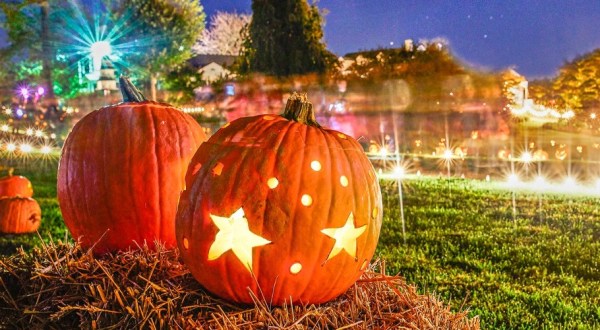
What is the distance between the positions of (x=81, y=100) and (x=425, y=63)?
923 inches

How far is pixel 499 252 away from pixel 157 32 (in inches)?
1510

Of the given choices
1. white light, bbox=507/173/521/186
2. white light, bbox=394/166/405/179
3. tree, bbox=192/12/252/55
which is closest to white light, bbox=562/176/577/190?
white light, bbox=507/173/521/186

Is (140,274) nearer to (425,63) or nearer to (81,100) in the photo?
(425,63)

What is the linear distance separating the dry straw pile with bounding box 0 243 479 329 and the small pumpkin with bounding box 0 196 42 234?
3.76m

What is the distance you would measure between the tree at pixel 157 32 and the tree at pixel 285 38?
24.2 meters

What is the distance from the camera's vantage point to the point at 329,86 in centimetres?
1791

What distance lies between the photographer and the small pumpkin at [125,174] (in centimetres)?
320

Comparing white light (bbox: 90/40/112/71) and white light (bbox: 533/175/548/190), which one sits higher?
white light (bbox: 90/40/112/71)

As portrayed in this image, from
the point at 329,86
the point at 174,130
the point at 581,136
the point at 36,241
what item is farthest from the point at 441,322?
the point at 329,86

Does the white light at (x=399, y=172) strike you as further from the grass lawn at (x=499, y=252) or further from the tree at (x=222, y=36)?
the tree at (x=222, y=36)

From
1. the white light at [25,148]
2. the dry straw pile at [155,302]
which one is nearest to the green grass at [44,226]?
the dry straw pile at [155,302]

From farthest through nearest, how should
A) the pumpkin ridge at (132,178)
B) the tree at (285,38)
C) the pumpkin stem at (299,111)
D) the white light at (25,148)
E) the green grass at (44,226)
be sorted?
the white light at (25,148) < the tree at (285,38) < the green grass at (44,226) < the pumpkin ridge at (132,178) < the pumpkin stem at (299,111)

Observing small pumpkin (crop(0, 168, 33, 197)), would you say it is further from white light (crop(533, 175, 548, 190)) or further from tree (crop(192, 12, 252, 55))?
tree (crop(192, 12, 252, 55))

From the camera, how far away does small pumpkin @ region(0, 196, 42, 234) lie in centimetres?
646
